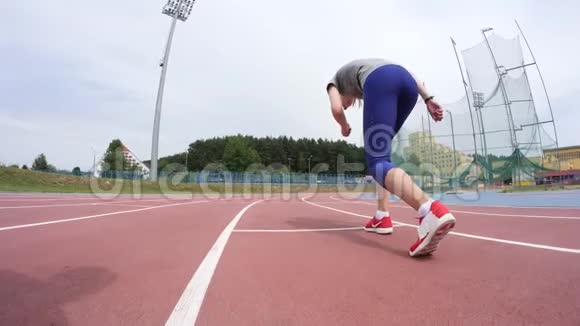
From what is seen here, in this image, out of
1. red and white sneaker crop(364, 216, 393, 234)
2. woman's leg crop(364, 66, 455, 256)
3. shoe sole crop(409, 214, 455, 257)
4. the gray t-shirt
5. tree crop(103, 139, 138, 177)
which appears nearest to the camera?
shoe sole crop(409, 214, 455, 257)

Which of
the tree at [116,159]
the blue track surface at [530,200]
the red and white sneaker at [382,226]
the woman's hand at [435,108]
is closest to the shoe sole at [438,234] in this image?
the red and white sneaker at [382,226]

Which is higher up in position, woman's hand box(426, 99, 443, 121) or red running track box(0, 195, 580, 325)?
woman's hand box(426, 99, 443, 121)

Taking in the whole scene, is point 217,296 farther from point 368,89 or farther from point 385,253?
point 368,89

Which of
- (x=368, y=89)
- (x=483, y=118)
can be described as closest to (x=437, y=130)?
(x=483, y=118)

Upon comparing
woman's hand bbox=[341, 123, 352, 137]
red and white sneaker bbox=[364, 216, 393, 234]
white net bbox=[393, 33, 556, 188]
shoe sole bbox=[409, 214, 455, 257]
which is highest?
white net bbox=[393, 33, 556, 188]

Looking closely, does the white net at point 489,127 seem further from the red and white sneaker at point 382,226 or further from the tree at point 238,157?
the tree at point 238,157

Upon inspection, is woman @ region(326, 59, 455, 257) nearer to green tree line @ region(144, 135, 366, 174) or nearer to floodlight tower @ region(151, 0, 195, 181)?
floodlight tower @ region(151, 0, 195, 181)

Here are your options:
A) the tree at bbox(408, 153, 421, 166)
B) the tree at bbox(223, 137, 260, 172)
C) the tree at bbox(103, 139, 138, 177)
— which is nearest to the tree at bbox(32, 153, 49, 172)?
the tree at bbox(103, 139, 138, 177)

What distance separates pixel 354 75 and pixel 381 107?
41cm

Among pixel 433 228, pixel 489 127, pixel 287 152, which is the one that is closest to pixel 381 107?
pixel 433 228

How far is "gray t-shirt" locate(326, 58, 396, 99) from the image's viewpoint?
7.55 ft

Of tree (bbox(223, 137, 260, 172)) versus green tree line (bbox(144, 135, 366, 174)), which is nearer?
tree (bbox(223, 137, 260, 172))

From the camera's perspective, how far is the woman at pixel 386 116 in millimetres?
1713

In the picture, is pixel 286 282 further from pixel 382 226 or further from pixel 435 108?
pixel 435 108
